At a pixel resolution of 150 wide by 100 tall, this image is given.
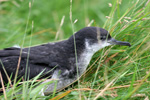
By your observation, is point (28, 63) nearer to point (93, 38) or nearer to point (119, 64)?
point (93, 38)

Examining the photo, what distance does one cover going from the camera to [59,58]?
361 centimetres

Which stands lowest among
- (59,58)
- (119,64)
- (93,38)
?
(119,64)

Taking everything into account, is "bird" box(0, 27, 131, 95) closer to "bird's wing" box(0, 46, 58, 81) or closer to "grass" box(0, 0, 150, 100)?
"bird's wing" box(0, 46, 58, 81)

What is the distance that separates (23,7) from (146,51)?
4.08 m

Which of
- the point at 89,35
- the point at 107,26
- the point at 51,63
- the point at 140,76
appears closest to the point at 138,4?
the point at 107,26

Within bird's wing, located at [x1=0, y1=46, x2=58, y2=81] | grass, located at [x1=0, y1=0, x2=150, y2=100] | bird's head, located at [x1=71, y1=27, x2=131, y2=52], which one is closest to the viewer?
grass, located at [x1=0, y1=0, x2=150, y2=100]

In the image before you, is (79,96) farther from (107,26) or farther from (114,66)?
(107,26)

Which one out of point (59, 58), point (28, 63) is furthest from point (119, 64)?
point (28, 63)

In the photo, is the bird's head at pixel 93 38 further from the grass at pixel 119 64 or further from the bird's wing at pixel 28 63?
the bird's wing at pixel 28 63

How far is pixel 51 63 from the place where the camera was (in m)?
3.52

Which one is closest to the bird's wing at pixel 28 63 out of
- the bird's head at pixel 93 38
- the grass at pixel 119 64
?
the grass at pixel 119 64

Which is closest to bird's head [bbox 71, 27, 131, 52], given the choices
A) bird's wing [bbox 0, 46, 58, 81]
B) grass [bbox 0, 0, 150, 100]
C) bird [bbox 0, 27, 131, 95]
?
bird [bbox 0, 27, 131, 95]

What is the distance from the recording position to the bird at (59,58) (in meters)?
3.45

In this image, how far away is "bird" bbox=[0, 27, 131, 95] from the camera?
345cm
